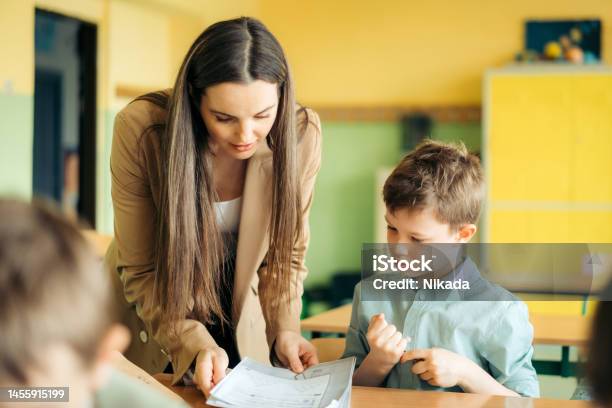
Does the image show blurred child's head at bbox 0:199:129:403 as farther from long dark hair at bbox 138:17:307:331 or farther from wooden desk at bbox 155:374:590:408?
long dark hair at bbox 138:17:307:331

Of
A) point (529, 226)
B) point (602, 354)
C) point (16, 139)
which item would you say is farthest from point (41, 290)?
point (529, 226)

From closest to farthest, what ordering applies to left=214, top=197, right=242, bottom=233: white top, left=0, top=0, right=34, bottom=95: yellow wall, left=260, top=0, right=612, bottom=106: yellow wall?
left=214, top=197, right=242, bottom=233: white top, left=0, top=0, right=34, bottom=95: yellow wall, left=260, top=0, right=612, bottom=106: yellow wall

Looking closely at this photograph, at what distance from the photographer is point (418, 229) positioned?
1664mm

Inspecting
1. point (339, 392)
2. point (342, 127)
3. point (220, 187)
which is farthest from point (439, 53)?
point (339, 392)

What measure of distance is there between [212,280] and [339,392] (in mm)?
467

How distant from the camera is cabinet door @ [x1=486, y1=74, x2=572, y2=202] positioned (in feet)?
20.2

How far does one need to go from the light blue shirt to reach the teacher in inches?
7.6

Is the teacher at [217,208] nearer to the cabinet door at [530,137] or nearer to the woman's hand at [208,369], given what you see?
the woman's hand at [208,369]

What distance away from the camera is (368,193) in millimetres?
7039

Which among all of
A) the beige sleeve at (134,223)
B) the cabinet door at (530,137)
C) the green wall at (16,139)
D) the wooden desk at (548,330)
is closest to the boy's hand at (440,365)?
the beige sleeve at (134,223)

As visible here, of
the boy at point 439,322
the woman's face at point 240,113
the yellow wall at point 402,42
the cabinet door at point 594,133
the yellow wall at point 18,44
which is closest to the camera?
the boy at point 439,322

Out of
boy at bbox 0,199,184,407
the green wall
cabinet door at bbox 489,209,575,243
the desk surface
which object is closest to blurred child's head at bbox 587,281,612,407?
boy at bbox 0,199,184,407

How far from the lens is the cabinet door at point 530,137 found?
20.2 feet

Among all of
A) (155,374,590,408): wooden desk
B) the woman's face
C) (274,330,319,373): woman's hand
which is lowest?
(155,374,590,408): wooden desk
